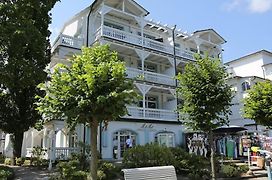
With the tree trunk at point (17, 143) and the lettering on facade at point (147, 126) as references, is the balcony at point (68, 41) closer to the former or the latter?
the tree trunk at point (17, 143)

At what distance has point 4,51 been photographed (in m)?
17.5

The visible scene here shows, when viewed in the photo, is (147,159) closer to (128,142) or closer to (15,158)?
(128,142)

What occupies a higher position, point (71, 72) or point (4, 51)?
point (4, 51)

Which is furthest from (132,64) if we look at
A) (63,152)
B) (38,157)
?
(38,157)

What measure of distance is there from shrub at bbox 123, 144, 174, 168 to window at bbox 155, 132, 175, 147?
1009cm

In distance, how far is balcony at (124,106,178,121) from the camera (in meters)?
24.6

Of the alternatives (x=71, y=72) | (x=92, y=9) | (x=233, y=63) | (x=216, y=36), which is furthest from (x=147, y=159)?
(x=233, y=63)

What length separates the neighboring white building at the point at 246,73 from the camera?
3500 cm

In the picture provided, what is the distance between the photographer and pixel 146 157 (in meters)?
15.3

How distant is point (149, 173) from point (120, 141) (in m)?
14.9

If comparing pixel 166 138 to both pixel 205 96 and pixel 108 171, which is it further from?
pixel 205 96

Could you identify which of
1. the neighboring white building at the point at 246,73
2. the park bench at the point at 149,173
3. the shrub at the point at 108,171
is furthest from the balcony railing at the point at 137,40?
the park bench at the point at 149,173

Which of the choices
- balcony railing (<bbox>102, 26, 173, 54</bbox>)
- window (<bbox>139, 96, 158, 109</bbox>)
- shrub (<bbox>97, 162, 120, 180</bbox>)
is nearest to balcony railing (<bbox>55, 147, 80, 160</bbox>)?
shrub (<bbox>97, 162, 120, 180</bbox>)

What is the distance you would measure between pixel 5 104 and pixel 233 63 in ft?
109
